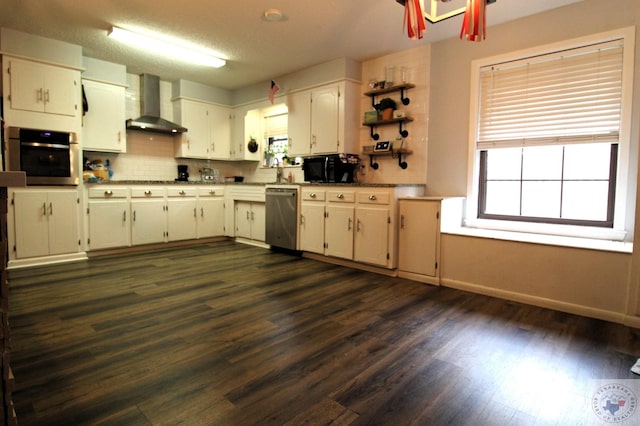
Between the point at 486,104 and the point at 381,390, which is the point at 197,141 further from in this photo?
the point at 381,390

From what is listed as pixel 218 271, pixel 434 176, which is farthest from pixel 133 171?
pixel 434 176

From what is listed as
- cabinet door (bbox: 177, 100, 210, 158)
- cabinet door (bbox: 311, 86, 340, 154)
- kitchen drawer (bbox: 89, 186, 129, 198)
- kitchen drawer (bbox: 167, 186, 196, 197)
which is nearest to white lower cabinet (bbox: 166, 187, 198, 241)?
kitchen drawer (bbox: 167, 186, 196, 197)

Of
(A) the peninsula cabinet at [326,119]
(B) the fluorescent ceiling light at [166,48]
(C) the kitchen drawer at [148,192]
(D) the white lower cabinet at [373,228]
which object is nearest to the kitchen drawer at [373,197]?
(D) the white lower cabinet at [373,228]

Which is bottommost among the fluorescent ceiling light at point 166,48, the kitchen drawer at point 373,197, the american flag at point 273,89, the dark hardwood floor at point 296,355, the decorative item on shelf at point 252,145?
the dark hardwood floor at point 296,355

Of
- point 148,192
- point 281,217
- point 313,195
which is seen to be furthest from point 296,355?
point 148,192

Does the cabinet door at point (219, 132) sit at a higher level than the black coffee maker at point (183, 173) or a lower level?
higher

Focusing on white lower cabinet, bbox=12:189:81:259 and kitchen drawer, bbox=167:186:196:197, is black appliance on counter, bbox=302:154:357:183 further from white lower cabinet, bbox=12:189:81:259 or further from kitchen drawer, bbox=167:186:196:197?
white lower cabinet, bbox=12:189:81:259

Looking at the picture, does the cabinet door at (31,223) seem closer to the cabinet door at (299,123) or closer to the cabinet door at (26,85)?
the cabinet door at (26,85)

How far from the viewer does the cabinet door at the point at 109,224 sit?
4570 mm

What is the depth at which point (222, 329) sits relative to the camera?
2410 millimetres

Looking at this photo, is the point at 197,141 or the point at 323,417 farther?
the point at 197,141

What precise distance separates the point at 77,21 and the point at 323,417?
442cm

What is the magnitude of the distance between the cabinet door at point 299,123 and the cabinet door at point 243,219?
1.16m

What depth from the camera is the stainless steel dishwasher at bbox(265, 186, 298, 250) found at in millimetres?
4871
